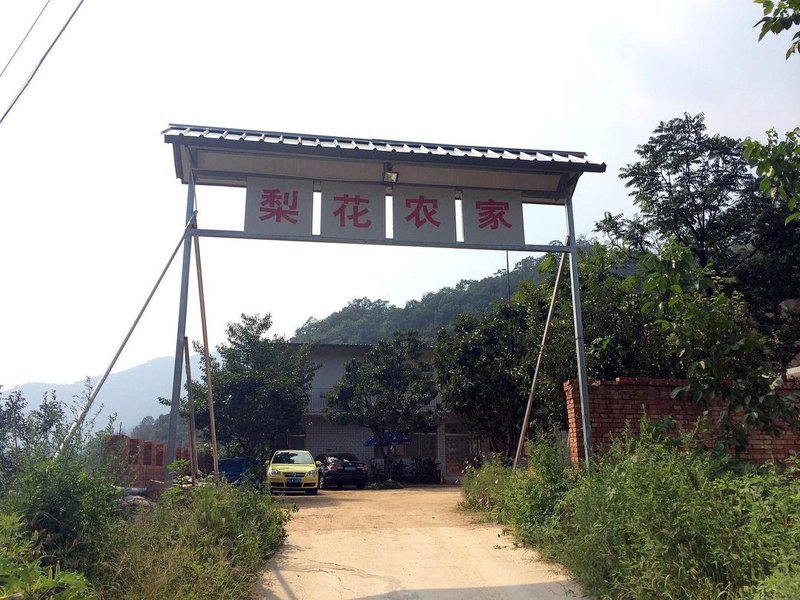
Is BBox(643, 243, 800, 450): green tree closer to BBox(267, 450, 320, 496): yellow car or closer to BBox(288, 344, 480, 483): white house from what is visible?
BBox(267, 450, 320, 496): yellow car

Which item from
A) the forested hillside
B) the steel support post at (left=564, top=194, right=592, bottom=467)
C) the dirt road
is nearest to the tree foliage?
the dirt road

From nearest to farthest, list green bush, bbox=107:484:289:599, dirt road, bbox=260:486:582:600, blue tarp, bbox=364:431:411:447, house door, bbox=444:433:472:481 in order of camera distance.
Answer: green bush, bbox=107:484:289:599, dirt road, bbox=260:486:582:600, blue tarp, bbox=364:431:411:447, house door, bbox=444:433:472:481

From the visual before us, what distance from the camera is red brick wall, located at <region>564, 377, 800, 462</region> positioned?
8.59 metres

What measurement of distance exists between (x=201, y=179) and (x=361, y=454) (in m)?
21.7

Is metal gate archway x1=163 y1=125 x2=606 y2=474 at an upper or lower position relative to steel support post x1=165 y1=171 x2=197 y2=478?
upper

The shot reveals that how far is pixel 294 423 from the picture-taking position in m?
23.0

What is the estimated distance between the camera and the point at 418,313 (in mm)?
56500

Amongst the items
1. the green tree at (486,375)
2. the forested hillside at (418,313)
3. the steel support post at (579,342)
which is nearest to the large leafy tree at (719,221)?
the green tree at (486,375)

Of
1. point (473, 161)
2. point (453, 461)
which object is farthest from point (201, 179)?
point (453, 461)

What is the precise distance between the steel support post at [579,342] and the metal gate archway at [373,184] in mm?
14

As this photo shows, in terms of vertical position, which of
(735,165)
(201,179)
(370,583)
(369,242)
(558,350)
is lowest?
(370,583)

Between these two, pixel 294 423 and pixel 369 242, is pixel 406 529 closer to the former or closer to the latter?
pixel 369 242

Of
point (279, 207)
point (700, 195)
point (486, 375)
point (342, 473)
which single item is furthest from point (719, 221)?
point (279, 207)

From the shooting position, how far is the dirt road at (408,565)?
607 cm
